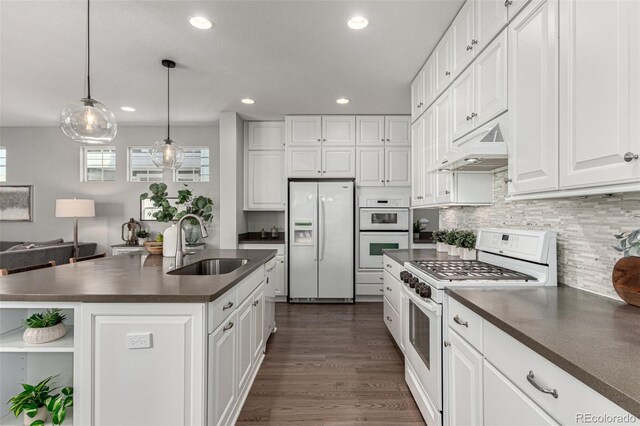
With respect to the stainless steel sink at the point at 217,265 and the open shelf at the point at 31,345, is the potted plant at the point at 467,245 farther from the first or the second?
the open shelf at the point at 31,345

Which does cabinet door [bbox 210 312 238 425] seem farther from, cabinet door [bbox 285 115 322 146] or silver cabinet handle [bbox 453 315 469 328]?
cabinet door [bbox 285 115 322 146]

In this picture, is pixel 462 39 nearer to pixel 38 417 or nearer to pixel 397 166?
pixel 397 166

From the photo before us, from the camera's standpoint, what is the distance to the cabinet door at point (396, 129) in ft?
15.0

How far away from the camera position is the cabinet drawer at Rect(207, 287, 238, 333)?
4.69ft

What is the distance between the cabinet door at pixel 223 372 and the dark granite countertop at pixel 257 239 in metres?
2.74

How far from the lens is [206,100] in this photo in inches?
158

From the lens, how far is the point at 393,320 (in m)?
2.84

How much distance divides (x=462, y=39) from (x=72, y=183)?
6044 millimetres

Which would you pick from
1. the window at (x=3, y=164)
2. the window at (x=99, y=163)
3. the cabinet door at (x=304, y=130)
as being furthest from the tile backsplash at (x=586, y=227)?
the window at (x=3, y=164)

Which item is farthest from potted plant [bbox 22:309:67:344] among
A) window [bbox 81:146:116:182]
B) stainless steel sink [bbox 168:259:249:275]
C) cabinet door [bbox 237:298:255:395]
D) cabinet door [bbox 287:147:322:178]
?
window [bbox 81:146:116:182]

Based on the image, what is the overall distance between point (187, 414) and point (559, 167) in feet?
6.15

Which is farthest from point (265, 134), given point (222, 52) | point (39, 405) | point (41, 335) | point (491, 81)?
point (39, 405)

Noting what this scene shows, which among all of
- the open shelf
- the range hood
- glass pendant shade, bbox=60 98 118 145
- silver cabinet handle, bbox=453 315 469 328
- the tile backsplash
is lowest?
the open shelf

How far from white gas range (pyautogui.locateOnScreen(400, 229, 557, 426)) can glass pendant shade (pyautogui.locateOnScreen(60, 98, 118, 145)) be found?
2258 millimetres
